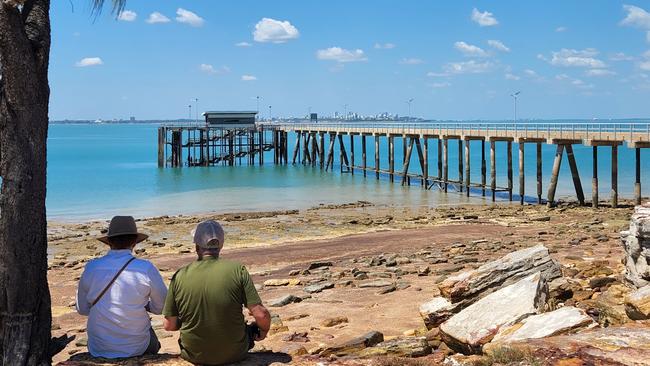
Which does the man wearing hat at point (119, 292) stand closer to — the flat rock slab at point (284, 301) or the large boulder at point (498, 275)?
the large boulder at point (498, 275)

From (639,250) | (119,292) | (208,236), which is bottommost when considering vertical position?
(639,250)

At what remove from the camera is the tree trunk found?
5.58 m

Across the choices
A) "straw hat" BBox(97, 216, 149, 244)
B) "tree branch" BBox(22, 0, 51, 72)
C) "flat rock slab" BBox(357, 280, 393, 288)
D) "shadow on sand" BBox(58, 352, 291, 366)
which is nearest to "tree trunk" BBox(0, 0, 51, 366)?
"tree branch" BBox(22, 0, 51, 72)

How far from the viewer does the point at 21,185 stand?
5609mm

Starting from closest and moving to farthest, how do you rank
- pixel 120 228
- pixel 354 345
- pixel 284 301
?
pixel 120 228 < pixel 354 345 < pixel 284 301

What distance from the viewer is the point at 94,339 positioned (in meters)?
5.63

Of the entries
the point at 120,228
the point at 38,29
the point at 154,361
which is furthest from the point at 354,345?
the point at 38,29

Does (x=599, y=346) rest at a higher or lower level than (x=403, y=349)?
higher

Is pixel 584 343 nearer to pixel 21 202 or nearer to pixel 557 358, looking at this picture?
pixel 557 358

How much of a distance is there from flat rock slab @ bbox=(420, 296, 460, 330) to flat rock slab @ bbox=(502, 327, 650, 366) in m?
2.27

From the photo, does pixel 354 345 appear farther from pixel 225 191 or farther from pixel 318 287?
pixel 225 191

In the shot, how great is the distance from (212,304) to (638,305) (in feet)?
13.6

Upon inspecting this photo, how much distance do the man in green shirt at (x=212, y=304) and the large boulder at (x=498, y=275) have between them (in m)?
3.56

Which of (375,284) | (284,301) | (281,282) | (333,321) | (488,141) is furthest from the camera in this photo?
(488,141)
